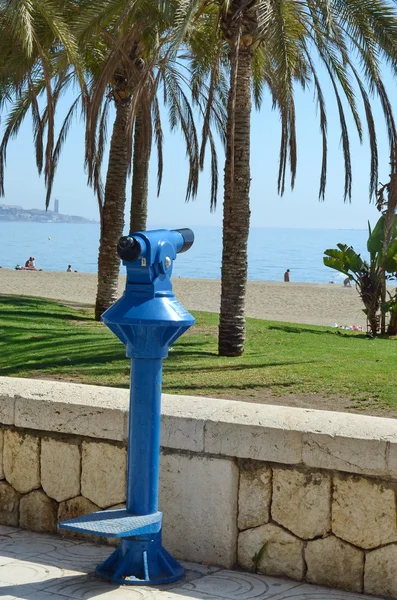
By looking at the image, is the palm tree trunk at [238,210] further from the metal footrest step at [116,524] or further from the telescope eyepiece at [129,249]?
the telescope eyepiece at [129,249]

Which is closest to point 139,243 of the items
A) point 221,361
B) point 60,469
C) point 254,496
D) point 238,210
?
point 254,496

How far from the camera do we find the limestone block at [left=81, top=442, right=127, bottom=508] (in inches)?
174

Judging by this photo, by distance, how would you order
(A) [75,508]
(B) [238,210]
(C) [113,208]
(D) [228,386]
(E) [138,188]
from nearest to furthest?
1. (A) [75,508]
2. (D) [228,386]
3. (B) [238,210]
4. (C) [113,208]
5. (E) [138,188]

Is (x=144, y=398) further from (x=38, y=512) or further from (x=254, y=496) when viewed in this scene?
(x=38, y=512)

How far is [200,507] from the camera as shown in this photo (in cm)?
421

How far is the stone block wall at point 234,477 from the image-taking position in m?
3.87

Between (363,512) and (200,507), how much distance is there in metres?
0.78

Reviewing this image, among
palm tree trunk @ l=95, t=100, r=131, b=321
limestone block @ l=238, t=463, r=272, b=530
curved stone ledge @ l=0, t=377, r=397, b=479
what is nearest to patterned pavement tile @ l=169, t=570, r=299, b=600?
limestone block @ l=238, t=463, r=272, b=530

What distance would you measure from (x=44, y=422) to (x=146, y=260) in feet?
3.78

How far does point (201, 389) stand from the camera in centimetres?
1027

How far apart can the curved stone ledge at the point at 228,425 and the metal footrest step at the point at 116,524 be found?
0.40m

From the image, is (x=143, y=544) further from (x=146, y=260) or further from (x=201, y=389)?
(x=201, y=389)

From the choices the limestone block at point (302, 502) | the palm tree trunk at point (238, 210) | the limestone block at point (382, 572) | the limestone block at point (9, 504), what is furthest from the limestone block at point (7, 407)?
the palm tree trunk at point (238, 210)

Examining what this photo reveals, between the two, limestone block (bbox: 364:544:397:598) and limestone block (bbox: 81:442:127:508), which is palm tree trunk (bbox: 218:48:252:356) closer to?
limestone block (bbox: 81:442:127:508)
